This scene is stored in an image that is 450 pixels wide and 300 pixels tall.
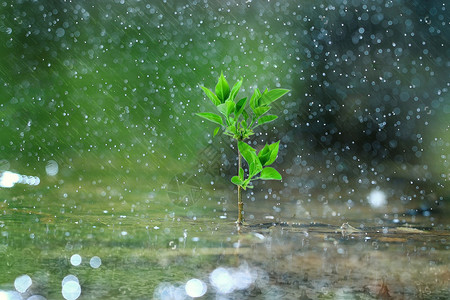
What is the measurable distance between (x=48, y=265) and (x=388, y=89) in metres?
2.31

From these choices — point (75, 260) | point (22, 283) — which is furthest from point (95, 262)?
point (22, 283)

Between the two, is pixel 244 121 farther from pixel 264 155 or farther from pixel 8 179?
pixel 8 179

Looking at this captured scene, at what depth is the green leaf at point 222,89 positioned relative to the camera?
5.74 feet

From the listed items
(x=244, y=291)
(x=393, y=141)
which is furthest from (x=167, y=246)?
(x=393, y=141)

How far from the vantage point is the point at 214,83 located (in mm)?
3053

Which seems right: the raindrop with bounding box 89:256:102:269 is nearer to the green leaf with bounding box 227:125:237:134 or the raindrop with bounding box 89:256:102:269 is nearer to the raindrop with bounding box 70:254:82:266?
the raindrop with bounding box 70:254:82:266

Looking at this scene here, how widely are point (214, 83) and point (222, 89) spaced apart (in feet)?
4.28

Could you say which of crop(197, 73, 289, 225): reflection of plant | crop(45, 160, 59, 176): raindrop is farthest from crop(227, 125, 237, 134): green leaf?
crop(45, 160, 59, 176): raindrop

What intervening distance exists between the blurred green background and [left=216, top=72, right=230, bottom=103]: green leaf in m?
1.02

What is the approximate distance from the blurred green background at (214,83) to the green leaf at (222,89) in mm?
1023

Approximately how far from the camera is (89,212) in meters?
2.15

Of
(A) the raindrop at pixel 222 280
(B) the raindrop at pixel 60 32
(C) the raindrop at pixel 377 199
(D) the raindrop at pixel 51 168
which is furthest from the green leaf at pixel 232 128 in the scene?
(B) the raindrop at pixel 60 32

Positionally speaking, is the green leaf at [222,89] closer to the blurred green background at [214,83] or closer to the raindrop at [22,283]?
the raindrop at [22,283]

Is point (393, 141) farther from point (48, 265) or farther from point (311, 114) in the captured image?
point (48, 265)
